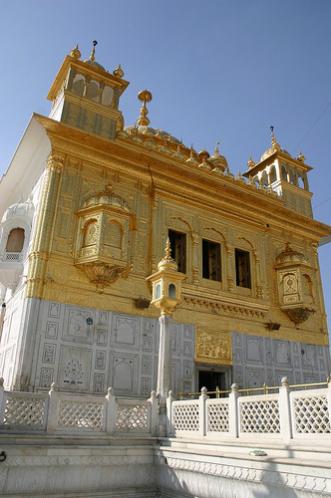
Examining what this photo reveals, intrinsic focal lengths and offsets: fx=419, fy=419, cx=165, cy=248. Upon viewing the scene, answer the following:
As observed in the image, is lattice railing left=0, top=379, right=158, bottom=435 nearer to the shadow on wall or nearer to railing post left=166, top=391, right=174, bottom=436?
railing post left=166, top=391, right=174, bottom=436

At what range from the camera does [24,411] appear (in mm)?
6633

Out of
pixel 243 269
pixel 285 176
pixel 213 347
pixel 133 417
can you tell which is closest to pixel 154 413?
pixel 133 417

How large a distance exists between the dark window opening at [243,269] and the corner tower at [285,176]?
3513mm

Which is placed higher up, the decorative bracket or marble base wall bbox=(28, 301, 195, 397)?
the decorative bracket

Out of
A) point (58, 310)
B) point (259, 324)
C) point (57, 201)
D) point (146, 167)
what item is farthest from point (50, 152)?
point (259, 324)

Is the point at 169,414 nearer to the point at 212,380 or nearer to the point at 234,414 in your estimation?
the point at 234,414

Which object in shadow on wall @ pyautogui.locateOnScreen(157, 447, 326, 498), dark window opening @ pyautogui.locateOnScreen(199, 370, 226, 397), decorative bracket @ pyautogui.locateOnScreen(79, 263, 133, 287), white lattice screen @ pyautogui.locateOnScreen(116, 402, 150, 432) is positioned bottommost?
shadow on wall @ pyautogui.locateOnScreen(157, 447, 326, 498)

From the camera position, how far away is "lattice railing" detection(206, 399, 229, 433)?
6.51 metres

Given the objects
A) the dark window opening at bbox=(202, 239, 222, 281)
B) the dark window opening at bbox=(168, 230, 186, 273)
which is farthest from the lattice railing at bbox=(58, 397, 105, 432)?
the dark window opening at bbox=(202, 239, 222, 281)

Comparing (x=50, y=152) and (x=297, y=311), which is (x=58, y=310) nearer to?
(x=50, y=152)

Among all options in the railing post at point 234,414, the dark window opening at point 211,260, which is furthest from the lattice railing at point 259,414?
the dark window opening at point 211,260

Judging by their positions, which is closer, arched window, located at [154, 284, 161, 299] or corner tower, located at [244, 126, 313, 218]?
arched window, located at [154, 284, 161, 299]

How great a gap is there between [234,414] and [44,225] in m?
6.70

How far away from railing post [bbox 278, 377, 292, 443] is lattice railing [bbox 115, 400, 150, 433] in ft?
9.50
